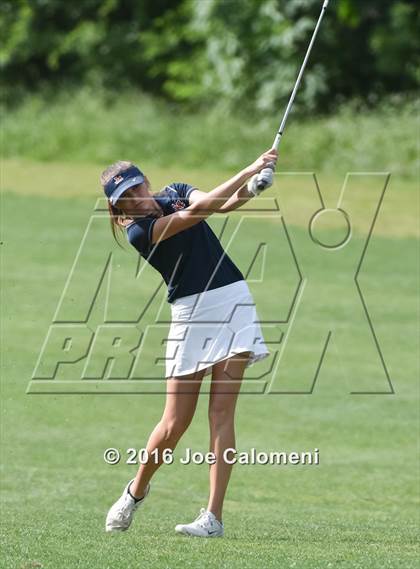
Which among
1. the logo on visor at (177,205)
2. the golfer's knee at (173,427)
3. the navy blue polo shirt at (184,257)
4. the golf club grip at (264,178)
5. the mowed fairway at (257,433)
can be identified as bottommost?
the mowed fairway at (257,433)

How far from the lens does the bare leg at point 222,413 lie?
645 centimetres

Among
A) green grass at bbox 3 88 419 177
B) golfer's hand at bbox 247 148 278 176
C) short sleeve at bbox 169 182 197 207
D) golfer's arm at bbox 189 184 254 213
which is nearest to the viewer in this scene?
golfer's hand at bbox 247 148 278 176

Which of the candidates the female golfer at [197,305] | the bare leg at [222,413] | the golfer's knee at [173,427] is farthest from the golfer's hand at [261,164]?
the golfer's knee at [173,427]

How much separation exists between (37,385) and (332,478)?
3.19 metres

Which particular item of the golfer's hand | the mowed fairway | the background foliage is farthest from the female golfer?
the background foliage

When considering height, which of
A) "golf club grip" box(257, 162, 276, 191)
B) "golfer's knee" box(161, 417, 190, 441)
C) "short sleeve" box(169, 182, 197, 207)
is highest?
"golf club grip" box(257, 162, 276, 191)

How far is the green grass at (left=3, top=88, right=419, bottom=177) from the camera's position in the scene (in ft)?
82.7

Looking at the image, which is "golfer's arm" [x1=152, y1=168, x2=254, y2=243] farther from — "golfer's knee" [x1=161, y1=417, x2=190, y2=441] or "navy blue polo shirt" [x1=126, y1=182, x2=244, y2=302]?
"golfer's knee" [x1=161, y1=417, x2=190, y2=441]

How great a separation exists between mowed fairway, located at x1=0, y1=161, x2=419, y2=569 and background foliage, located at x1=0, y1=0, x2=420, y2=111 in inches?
335

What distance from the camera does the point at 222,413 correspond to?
6492mm

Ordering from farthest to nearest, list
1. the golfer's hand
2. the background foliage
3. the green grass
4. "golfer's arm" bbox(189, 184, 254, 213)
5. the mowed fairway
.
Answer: the background foliage < the green grass < "golfer's arm" bbox(189, 184, 254, 213) < the golfer's hand < the mowed fairway

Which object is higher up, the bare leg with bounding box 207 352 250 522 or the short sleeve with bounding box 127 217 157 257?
the short sleeve with bounding box 127 217 157 257

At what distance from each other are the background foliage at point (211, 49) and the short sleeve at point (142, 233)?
21.7 m

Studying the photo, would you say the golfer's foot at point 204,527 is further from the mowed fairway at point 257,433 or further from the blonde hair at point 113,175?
the blonde hair at point 113,175
